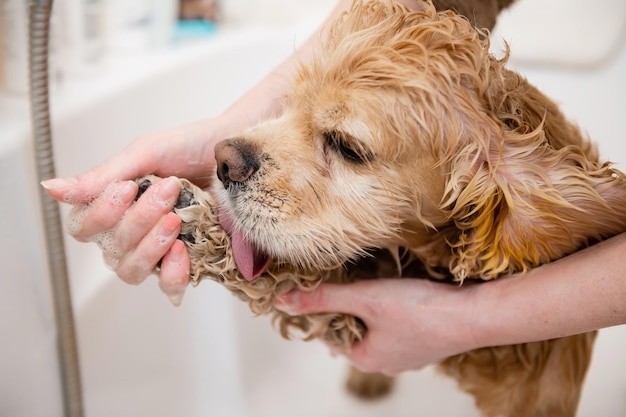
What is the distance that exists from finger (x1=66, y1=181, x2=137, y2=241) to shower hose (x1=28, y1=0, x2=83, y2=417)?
231 millimetres

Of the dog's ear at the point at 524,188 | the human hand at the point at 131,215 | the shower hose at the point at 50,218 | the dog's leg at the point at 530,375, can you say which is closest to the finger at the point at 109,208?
the human hand at the point at 131,215

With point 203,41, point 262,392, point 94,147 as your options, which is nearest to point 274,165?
point 94,147

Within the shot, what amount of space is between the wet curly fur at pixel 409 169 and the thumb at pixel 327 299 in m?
0.03

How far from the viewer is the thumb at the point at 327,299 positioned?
86cm

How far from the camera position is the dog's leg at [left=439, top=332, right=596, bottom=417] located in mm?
897

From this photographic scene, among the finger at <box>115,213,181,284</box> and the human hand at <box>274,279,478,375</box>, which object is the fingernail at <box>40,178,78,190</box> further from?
the human hand at <box>274,279,478,375</box>

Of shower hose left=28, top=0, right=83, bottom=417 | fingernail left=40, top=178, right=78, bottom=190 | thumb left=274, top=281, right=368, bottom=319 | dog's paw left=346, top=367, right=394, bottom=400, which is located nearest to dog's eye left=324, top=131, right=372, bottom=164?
thumb left=274, top=281, right=368, bottom=319

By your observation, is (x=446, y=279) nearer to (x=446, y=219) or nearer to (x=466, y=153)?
(x=446, y=219)

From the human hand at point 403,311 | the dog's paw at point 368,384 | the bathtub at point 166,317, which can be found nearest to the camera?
the human hand at point 403,311

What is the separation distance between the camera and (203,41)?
1813mm

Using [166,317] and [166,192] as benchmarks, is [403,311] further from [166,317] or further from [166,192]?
[166,317]

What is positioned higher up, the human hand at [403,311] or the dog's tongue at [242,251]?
the dog's tongue at [242,251]

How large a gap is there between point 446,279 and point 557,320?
18cm

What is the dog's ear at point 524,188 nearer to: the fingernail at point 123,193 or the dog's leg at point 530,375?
the dog's leg at point 530,375
